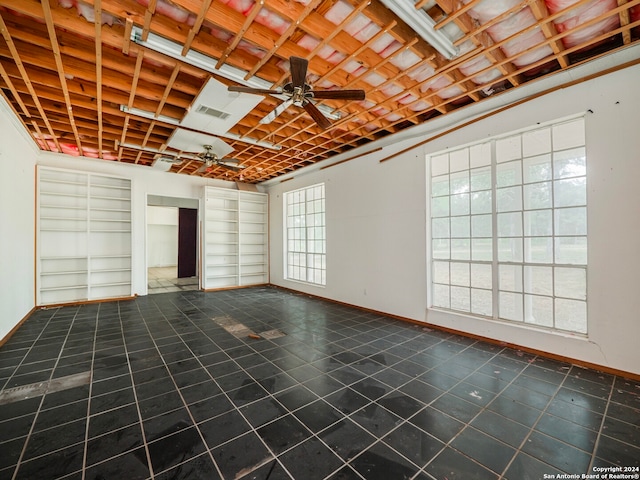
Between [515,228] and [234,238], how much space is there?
7123 mm

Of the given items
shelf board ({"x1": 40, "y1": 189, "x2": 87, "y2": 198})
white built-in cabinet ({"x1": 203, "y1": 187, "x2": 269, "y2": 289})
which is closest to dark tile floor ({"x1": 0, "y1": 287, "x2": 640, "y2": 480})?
shelf board ({"x1": 40, "y1": 189, "x2": 87, "y2": 198})

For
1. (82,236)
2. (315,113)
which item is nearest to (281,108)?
(315,113)

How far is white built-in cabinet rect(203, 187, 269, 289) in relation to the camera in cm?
794

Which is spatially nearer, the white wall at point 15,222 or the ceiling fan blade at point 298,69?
the ceiling fan blade at point 298,69

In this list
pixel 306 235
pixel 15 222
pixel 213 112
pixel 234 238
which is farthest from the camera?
pixel 234 238

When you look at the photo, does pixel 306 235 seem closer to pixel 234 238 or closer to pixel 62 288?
pixel 234 238

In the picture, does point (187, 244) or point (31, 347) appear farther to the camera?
point (187, 244)

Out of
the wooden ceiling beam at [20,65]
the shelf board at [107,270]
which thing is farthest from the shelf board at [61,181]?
the shelf board at [107,270]

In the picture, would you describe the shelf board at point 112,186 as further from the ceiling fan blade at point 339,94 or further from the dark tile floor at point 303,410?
the ceiling fan blade at point 339,94

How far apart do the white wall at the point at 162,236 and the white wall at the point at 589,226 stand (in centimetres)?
1026

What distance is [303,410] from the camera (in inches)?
87.9

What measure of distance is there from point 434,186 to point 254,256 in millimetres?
5992

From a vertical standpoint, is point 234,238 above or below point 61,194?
below

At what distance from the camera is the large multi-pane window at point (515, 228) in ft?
10.7
